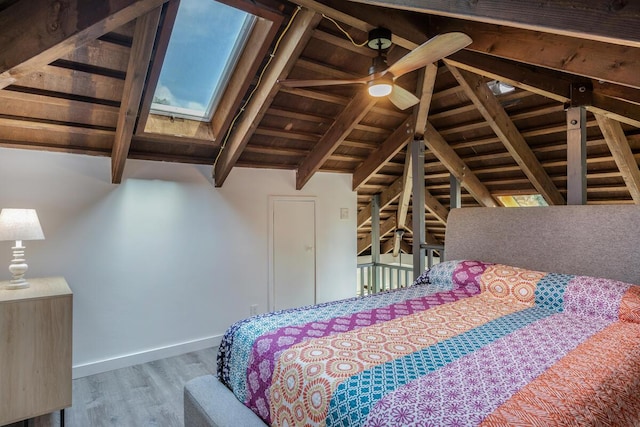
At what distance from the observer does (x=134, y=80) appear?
250 centimetres

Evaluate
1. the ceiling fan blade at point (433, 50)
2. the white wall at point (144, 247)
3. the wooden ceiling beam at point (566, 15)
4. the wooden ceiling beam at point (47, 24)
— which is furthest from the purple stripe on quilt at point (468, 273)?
the wooden ceiling beam at point (47, 24)

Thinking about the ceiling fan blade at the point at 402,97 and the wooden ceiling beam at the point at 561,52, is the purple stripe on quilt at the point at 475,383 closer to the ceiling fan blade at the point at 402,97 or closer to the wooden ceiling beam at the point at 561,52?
the wooden ceiling beam at the point at 561,52

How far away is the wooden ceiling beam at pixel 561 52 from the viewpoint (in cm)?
215

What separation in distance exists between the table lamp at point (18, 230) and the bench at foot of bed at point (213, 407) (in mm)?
1480

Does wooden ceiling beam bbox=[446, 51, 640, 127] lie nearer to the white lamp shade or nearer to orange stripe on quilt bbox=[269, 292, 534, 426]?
orange stripe on quilt bbox=[269, 292, 534, 426]

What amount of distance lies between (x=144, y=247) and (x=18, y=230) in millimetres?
1173

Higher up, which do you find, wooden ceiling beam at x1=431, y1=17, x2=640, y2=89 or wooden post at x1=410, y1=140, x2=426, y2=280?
wooden ceiling beam at x1=431, y1=17, x2=640, y2=89

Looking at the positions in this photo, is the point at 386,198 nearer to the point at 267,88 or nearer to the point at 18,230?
Answer: the point at 267,88

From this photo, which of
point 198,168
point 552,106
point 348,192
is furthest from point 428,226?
point 198,168

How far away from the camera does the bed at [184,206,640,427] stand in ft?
4.22

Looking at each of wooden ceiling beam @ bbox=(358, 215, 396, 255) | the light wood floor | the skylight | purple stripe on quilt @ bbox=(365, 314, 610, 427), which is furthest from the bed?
wooden ceiling beam @ bbox=(358, 215, 396, 255)

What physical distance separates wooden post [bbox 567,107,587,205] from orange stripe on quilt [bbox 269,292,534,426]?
152cm

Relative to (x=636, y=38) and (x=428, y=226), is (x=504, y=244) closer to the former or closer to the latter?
(x=636, y=38)

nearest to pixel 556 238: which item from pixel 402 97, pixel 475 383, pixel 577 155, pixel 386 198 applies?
pixel 577 155
